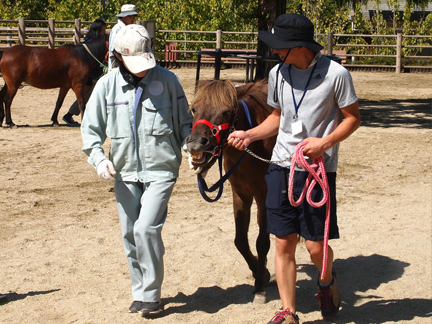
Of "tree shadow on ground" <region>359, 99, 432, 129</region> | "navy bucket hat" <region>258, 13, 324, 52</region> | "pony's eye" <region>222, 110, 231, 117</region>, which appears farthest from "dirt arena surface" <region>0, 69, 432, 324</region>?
"tree shadow on ground" <region>359, 99, 432, 129</region>

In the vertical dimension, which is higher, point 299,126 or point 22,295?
point 299,126

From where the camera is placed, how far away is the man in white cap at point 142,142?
11.4 ft

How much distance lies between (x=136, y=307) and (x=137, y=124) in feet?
3.91

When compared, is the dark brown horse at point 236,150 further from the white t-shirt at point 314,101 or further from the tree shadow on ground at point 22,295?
the tree shadow on ground at point 22,295

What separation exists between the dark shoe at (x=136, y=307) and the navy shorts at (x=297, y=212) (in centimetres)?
102

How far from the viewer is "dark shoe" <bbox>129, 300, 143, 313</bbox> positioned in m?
3.60

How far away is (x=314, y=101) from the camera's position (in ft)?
10.2

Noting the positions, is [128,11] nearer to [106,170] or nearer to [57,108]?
[57,108]

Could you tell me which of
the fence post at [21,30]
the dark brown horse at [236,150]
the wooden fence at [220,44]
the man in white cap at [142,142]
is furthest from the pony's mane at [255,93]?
the fence post at [21,30]

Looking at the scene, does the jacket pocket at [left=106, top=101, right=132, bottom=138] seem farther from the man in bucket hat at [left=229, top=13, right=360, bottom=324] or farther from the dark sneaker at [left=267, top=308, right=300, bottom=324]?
the dark sneaker at [left=267, top=308, right=300, bottom=324]

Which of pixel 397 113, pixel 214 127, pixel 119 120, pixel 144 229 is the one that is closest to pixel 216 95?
pixel 214 127

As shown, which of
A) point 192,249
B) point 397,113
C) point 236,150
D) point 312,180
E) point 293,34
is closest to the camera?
point 293,34

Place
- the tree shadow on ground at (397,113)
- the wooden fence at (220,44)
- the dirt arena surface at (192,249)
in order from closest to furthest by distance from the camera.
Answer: the dirt arena surface at (192,249) → the tree shadow on ground at (397,113) → the wooden fence at (220,44)

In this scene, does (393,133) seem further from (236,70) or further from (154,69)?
(236,70)
